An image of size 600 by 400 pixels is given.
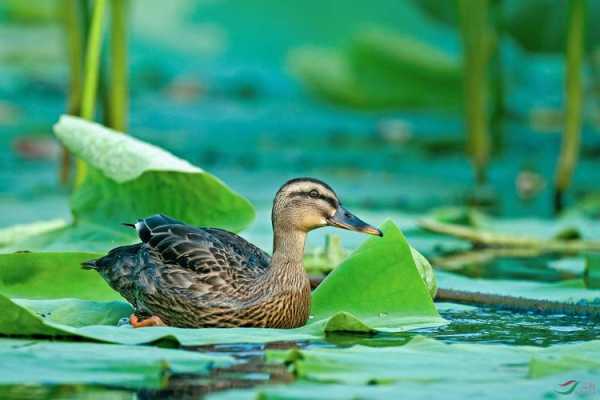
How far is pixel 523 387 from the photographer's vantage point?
4180 millimetres

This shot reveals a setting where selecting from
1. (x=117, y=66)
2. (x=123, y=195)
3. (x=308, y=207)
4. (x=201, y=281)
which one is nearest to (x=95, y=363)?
(x=201, y=281)

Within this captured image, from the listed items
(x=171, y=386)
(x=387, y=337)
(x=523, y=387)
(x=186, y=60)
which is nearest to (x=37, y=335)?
(x=171, y=386)

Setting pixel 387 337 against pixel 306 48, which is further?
pixel 306 48

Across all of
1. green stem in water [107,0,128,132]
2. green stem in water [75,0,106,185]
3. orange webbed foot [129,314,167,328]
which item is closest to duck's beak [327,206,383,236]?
orange webbed foot [129,314,167,328]

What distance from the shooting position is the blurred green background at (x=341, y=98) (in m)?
10.3

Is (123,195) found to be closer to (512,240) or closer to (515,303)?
(515,303)

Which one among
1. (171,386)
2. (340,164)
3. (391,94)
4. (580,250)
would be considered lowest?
(171,386)

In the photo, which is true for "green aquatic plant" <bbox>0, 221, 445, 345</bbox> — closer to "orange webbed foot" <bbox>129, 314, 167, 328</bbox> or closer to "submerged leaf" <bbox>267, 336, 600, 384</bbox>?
"orange webbed foot" <bbox>129, 314, 167, 328</bbox>

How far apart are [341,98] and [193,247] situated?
354 inches

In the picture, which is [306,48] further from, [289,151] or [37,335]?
[37,335]

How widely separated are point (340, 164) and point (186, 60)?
14.8 ft

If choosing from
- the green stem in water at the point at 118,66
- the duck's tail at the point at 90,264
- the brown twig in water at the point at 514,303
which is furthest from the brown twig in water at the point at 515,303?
the green stem in water at the point at 118,66

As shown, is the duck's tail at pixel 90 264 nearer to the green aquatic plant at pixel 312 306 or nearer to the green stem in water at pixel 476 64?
the green aquatic plant at pixel 312 306

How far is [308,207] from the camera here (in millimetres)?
5715
